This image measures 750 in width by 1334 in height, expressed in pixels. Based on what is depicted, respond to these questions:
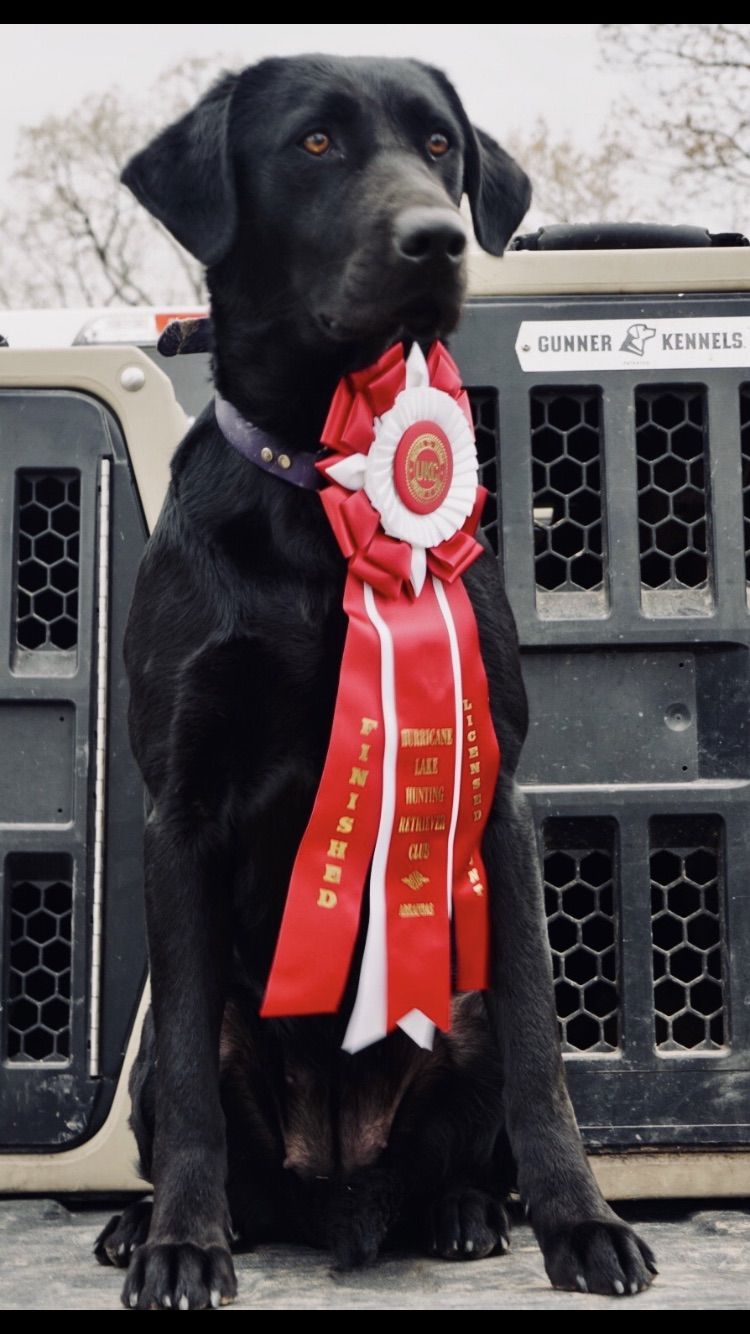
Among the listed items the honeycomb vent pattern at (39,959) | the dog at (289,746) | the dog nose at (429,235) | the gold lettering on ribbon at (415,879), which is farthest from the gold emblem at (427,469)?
the honeycomb vent pattern at (39,959)

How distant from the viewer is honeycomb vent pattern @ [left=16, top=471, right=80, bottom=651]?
1.93m

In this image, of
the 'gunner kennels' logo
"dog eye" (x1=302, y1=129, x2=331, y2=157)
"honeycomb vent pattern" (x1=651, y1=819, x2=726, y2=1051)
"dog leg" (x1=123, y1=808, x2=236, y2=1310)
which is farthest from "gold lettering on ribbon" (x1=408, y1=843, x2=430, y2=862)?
"dog eye" (x1=302, y1=129, x2=331, y2=157)

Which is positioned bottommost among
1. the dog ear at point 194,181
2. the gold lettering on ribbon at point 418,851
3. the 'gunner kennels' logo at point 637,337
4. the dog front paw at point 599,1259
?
the dog front paw at point 599,1259

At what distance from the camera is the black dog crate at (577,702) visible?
1.83 meters

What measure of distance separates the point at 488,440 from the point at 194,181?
521 millimetres

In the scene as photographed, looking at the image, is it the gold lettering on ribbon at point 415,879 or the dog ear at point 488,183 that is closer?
the gold lettering on ribbon at point 415,879

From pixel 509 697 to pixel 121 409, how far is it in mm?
695

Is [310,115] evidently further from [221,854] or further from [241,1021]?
[241,1021]

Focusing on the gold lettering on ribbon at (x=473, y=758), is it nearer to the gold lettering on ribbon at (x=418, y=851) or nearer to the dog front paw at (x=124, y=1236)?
the gold lettering on ribbon at (x=418, y=851)

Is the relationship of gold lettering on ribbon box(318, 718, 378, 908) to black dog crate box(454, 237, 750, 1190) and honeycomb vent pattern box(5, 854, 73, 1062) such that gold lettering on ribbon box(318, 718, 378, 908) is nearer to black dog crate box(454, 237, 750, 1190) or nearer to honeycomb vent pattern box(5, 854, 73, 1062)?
black dog crate box(454, 237, 750, 1190)

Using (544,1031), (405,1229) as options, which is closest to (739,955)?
(544,1031)

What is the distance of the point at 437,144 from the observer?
5.98 feet

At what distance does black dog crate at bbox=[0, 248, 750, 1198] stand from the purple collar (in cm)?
25

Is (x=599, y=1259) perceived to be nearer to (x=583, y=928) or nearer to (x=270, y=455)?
(x=583, y=928)
